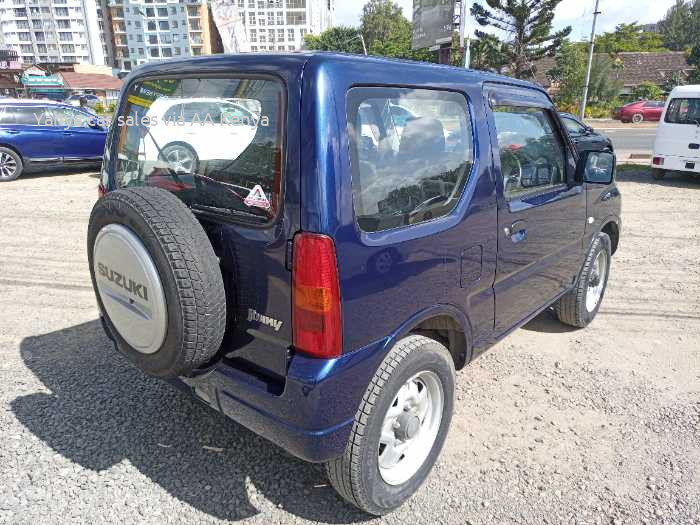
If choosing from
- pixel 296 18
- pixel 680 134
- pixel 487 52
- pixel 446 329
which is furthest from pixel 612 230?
pixel 296 18

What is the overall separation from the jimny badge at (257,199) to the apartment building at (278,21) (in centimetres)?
10755

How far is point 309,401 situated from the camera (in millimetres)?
1808

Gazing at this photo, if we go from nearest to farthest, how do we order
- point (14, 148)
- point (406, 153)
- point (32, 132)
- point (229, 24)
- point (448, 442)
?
1. point (406, 153)
2. point (448, 442)
3. point (14, 148)
4. point (32, 132)
5. point (229, 24)

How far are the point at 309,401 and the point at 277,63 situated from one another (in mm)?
1253

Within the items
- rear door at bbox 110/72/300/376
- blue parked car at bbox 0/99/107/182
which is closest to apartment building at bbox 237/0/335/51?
blue parked car at bbox 0/99/107/182

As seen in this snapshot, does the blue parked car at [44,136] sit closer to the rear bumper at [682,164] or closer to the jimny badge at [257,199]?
the jimny badge at [257,199]

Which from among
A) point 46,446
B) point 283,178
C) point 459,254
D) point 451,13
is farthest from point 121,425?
point 451,13

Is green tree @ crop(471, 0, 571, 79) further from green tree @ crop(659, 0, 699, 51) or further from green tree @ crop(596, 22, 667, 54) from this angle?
green tree @ crop(659, 0, 699, 51)

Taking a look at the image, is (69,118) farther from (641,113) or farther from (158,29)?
(158,29)

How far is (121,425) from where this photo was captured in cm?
281

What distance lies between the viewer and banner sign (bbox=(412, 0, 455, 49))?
77.4ft

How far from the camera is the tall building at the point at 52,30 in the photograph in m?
97.1

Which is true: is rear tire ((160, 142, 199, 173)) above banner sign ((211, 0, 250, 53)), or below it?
below

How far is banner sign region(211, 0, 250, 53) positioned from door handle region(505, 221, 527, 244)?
15.6 metres
